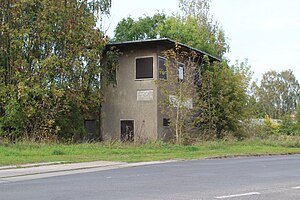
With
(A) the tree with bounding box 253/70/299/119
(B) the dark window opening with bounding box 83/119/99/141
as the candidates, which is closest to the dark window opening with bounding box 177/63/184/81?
(B) the dark window opening with bounding box 83/119/99/141

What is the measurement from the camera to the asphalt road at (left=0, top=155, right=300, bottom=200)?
10.7m

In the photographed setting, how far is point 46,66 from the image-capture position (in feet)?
103

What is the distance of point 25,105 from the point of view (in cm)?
3109

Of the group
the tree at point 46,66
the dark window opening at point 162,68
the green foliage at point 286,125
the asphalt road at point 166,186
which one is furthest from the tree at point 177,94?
the green foliage at point 286,125

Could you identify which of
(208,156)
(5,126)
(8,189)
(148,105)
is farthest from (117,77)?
(8,189)

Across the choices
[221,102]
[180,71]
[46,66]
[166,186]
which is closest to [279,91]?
[221,102]

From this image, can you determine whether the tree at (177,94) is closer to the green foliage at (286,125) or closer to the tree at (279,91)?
the green foliage at (286,125)

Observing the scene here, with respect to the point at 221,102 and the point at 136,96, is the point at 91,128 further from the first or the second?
the point at 221,102

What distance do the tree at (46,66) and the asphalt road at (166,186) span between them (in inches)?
624

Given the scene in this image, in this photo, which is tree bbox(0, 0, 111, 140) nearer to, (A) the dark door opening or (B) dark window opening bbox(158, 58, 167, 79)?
(A) the dark door opening

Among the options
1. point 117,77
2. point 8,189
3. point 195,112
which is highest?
point 117,77

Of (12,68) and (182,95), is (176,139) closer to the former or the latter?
(182,95)

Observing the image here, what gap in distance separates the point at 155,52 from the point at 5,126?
10871 mm

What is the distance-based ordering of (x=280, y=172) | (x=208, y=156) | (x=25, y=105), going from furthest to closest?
(x=25, y=105) → (x=208, y=156) → (x=280, y=172)
